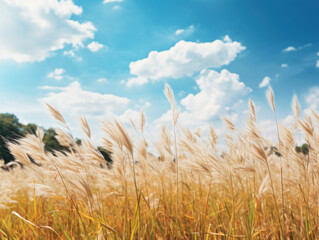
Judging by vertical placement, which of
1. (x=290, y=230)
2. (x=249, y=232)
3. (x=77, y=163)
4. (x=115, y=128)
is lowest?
(x=290, y=230)

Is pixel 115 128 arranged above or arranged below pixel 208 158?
above

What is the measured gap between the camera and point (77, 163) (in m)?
1.68

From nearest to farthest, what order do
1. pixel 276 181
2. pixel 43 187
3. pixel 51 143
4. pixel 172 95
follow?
pixel 43 187 → pixel 172 95 → pixel 276 181 → pixel 51 143

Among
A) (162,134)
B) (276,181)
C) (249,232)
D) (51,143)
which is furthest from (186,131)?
(51,143)

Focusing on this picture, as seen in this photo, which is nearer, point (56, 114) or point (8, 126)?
point (56, 114)

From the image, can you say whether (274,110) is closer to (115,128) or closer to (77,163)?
(115,128)

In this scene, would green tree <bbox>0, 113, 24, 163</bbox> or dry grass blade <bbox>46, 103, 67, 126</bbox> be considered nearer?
dry grass blade <bbox>46, 103, 67, 126</bbox>

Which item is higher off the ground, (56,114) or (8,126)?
(8,126)

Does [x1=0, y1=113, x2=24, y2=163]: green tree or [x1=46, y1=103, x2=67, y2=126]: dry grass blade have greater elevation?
[x1=0, y1=113, x2=24, y2=163]: green tree

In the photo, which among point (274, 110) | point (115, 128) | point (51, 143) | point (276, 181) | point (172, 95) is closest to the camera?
point (115, 128)

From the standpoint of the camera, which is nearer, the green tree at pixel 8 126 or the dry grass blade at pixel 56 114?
the dry grass blade at pixel 56 114

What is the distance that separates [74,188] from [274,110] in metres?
1.77

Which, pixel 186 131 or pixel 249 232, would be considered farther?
pixel 186 131

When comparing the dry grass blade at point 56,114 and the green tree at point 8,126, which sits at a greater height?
the green tree at point 8,126
